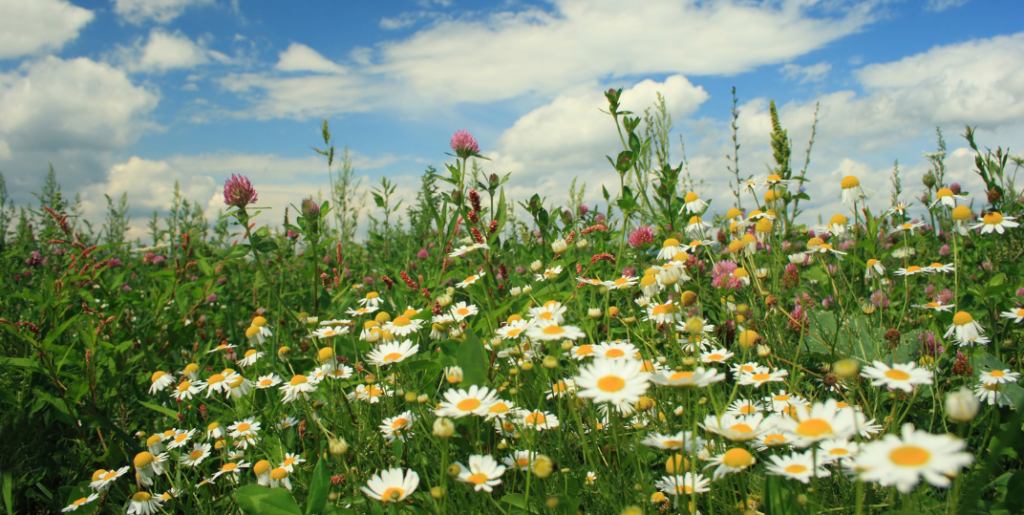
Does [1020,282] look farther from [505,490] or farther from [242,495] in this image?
[242,495]

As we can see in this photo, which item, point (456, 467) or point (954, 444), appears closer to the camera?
point (954, 444)

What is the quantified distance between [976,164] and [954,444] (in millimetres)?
2289

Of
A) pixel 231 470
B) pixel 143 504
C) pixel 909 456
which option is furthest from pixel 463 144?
pixel 909 456

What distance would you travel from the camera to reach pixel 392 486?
3.36 feet

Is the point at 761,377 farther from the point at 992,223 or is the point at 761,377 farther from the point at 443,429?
the point at 992,223

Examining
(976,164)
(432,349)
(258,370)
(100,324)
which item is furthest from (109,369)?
(976,164)

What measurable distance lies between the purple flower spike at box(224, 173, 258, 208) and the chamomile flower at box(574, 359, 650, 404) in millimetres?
1445

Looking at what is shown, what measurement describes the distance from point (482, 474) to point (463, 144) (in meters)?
1.54

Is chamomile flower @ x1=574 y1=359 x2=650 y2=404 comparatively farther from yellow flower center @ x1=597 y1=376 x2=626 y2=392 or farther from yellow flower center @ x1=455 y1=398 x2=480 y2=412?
yellow flower center @ x1=455 y1=398 x2=480 y2=412

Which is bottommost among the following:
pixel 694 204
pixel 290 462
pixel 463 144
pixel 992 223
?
pixel 290 462

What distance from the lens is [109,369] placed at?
6.68 ft

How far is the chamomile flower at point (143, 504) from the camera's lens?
58.0 inches

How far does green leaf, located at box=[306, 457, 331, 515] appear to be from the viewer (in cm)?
116

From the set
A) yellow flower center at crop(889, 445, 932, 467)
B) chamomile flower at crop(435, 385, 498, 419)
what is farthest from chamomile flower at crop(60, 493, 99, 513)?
yellow flower center at crop(889, 445, 932, 467)
